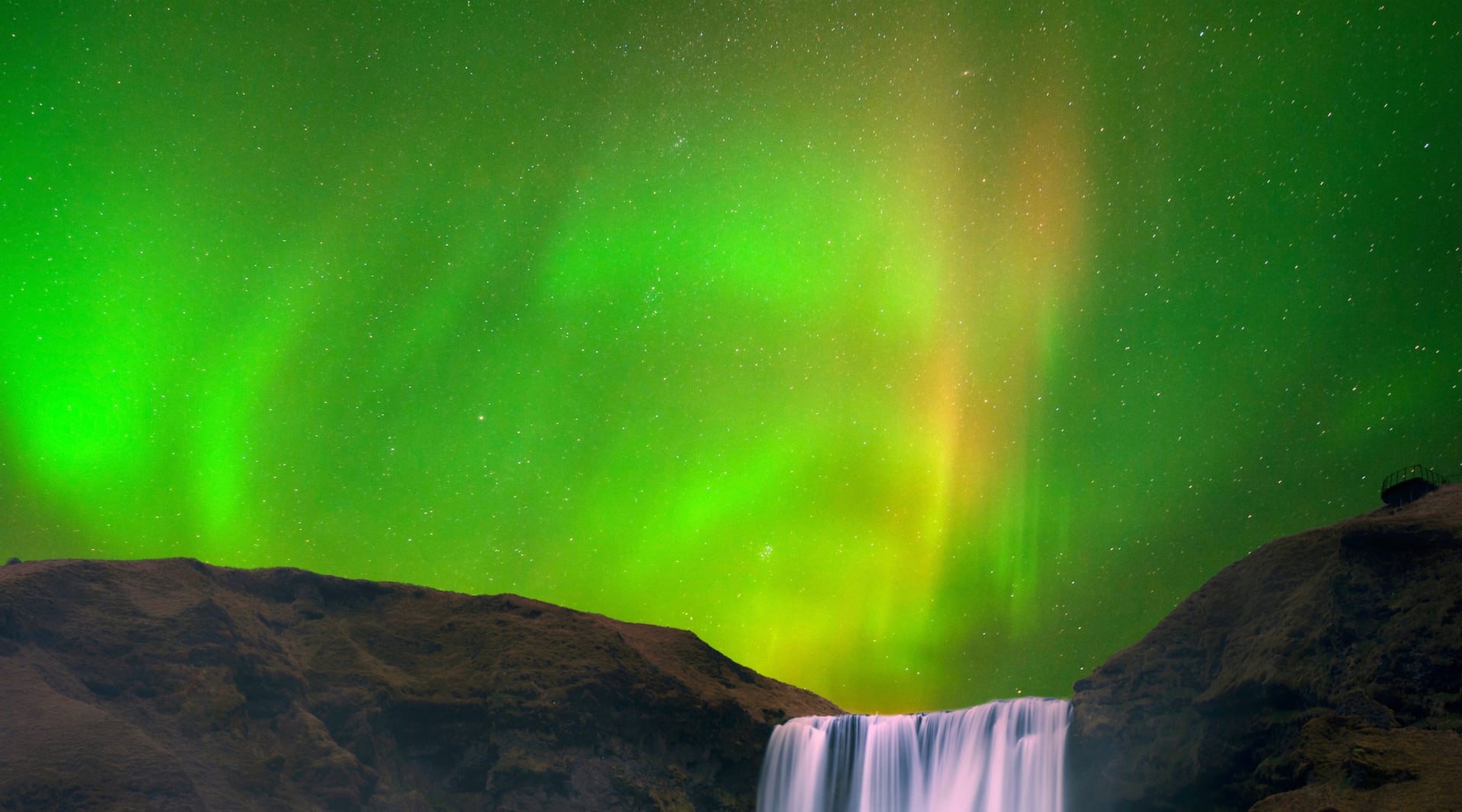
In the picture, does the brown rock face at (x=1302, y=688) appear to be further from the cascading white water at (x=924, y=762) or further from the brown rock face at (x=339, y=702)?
the brown rock face at (x=339, y=702)

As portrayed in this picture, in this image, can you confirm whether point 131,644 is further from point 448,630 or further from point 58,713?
point 448,630

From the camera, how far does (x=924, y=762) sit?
31.2m

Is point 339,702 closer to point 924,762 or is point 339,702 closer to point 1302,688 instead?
point 924,762

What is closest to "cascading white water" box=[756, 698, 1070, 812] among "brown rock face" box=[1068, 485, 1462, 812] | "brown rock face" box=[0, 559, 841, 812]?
"brown rock face" box=[1068, 485, 1462, 812]

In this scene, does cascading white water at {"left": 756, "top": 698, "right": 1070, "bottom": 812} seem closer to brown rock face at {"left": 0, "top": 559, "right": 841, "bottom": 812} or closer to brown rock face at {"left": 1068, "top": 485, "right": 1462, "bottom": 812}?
brown rock face at {"left": 1068, "top": 485, "right": 1462, "bottom": 812}

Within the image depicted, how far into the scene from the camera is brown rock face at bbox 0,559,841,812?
2355 centimetres

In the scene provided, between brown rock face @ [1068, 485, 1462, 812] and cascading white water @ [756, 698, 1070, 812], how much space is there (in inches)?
61.9

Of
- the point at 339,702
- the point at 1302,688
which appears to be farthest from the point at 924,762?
the point at 339,702

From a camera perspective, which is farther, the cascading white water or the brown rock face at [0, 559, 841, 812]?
the cascading white water

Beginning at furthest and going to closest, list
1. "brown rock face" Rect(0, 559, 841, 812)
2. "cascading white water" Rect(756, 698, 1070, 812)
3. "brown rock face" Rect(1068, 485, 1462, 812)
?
"cascading white water" Rect(756, 698, 1070, 812) → "brown rock face" Rect(0, 559, 841, 812) → "brown rock face" Rect(1068, 485, 1462, 812)

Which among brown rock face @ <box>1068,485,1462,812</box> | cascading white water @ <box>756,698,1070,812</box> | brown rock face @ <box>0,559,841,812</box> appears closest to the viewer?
brown rock face @ <box>1068,485,1462,812</box>

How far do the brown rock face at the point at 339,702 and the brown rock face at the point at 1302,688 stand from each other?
1443 centimetres

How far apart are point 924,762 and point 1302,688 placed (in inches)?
526

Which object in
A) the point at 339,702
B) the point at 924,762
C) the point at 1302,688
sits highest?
the point at 1302,688
